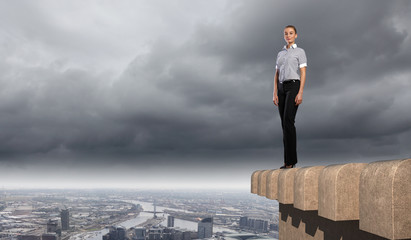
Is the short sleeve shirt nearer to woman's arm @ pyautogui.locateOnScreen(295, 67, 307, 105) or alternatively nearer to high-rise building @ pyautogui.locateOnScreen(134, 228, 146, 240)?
woman's arm @ pyautogui.locateOnScreen(295, 67, 307, 105)

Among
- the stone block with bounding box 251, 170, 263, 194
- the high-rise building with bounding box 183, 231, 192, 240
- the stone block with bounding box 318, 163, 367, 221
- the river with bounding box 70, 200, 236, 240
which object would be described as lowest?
the river with bounding box 70, 200, 236, 240

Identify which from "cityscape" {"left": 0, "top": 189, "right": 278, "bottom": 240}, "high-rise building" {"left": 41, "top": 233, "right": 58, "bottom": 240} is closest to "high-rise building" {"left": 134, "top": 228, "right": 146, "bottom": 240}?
"cityscape" {"left": 0, "top": 189, "right": 278, "bottom": 240}

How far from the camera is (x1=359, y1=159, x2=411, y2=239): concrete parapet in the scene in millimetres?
1497

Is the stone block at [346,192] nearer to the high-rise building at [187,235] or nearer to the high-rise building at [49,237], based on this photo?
the high-rise building at [187,235]

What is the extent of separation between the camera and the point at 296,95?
5.11 metres

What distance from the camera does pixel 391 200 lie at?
1.51m

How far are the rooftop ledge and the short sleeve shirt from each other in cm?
219

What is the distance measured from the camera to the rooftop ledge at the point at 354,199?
1.50 metres

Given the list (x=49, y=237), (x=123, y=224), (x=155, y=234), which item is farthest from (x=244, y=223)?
(x=49, y=237)

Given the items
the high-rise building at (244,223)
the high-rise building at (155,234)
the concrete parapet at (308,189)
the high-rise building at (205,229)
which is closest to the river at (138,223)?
the high-rise building at (205,229)

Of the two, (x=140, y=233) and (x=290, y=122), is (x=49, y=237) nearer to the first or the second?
(x=140, y=233)

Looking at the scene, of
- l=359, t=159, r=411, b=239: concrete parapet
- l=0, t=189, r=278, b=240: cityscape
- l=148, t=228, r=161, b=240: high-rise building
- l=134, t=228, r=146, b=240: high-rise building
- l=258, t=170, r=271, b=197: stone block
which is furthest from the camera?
l=134, t=228, r=146, b=240: high-rise building

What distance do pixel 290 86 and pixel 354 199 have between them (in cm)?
332

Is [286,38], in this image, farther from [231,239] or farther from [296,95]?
[231,239]
